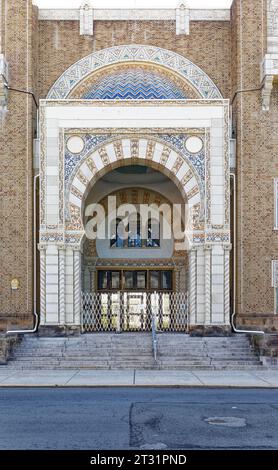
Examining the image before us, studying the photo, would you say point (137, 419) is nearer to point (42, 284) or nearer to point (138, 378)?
point (138, 378)

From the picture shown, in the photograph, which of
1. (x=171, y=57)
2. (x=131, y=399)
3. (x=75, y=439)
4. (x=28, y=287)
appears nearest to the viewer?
(x=75, y=439)

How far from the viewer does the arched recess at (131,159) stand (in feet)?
68.5

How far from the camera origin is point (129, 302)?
24.0 meters

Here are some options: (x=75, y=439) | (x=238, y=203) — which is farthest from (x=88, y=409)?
(x=238, y=203)

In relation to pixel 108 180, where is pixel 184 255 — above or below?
below

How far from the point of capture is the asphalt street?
9250mm

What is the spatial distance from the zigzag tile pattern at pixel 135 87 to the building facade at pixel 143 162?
0.05 m

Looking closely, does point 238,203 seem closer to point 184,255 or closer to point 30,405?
point 184,255

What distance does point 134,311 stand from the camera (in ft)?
77.8

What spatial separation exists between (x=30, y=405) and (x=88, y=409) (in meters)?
1.13

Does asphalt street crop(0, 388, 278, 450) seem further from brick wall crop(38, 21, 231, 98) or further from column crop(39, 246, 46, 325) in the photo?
brick wall crop(38, 21, 231, 98)

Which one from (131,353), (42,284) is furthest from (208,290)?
(42,284)

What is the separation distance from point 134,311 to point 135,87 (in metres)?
7.28

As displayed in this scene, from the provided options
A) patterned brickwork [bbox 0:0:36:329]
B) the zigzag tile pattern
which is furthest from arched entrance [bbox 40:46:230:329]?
the zigzag tile pattern
